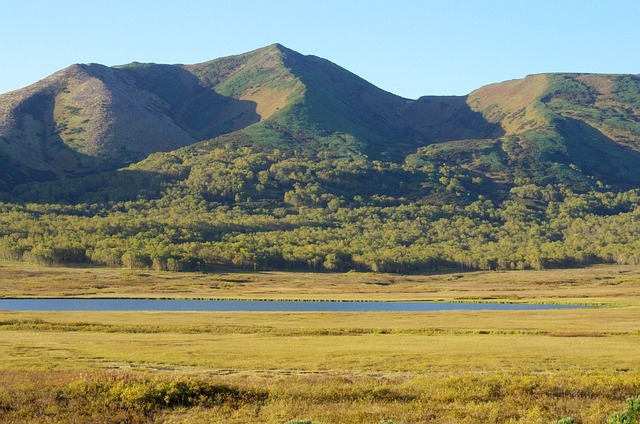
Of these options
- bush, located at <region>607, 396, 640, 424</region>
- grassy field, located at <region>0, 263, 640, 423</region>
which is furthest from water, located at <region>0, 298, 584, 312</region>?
bush, located at <region>607, 396, 640, 424</region>

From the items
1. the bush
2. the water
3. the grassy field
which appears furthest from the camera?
the water

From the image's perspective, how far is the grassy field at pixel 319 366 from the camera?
107 feet

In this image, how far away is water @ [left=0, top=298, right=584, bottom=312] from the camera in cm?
12494

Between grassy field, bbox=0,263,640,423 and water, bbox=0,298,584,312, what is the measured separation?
16651 mm

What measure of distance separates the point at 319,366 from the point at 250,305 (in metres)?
84.6

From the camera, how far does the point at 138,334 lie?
75625 millimetres

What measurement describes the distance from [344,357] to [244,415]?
24214mm

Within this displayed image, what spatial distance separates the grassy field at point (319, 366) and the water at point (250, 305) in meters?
16.7

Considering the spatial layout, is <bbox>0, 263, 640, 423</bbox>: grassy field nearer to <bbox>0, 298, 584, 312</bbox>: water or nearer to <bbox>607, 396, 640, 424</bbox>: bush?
<bbox>607, 396, 640, 424</bbox>: bush

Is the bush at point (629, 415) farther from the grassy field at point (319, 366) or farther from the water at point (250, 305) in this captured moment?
the water at point (250, 305)

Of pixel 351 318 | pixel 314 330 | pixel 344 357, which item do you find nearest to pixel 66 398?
pixel 344 357

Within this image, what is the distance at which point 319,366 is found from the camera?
51.1m

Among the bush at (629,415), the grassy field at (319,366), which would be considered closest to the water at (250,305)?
the grassy field at (319,366)

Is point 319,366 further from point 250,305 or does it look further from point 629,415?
point 250,305
